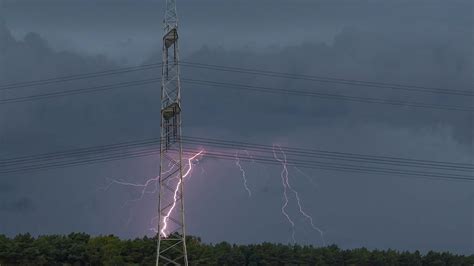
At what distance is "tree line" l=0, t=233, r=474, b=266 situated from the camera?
97562mm

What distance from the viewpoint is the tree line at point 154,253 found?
97.6 meters

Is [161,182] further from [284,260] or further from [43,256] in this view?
[284,260]

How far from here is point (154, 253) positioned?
99.8m

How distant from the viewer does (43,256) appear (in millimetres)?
97500

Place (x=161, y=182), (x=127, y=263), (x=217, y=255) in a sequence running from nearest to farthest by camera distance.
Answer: (x=161, y=182) < (x=127, y=263) < (x=217, y=255)

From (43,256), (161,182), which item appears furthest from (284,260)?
(161,182)

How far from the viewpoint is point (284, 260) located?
10638 cm

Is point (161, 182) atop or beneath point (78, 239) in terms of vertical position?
beneath

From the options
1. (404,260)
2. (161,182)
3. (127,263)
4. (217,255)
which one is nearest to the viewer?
(161,182)

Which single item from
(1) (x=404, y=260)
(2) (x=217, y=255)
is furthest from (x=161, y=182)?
(1) (x=404, y=260)

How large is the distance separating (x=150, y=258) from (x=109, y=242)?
5690 millimetres

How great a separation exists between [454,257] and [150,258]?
135 ft

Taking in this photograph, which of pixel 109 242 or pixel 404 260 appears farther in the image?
pixel 404 260

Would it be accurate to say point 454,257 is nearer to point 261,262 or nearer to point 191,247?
point 261,262
